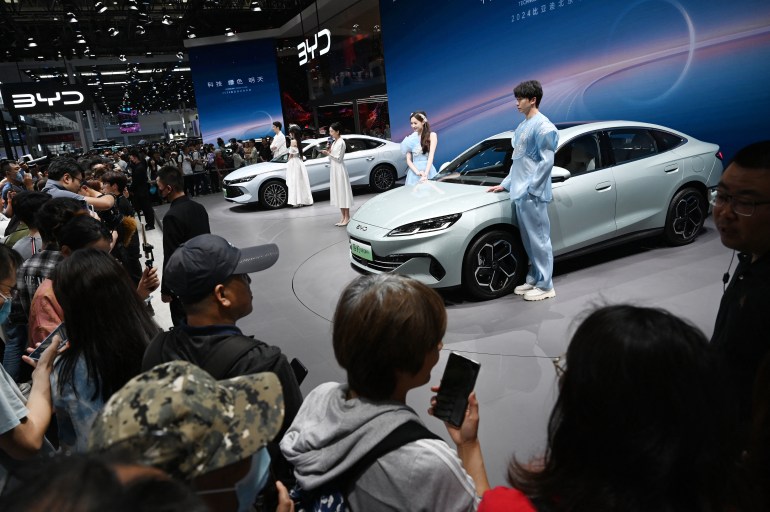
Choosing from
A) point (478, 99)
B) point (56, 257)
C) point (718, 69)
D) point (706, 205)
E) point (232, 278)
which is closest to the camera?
point (232, 278)

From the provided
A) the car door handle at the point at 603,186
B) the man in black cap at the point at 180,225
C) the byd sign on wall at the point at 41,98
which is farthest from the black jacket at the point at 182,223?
the byd sign on wall at the point at 41,98

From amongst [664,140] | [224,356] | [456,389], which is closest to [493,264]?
[664,140]

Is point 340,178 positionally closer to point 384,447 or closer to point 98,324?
point 98,324

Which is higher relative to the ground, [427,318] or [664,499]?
[427,318]

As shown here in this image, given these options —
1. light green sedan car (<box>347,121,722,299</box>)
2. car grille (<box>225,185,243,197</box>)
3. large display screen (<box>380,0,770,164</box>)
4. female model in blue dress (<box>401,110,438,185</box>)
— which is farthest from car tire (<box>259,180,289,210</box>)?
light green sedan car (<box>347,121,722,299</box>)

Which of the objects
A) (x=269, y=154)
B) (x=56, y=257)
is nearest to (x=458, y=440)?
(x=56, y=257)

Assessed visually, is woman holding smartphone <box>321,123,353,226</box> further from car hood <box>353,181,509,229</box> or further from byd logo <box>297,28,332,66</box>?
byd logo <box>297,28,332,66</box>

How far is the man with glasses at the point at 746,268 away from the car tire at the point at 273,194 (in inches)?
366

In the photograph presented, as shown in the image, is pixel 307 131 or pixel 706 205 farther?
pixel 307 131

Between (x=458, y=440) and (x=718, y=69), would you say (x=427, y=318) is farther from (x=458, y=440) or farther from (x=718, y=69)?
(x=718, y=69)

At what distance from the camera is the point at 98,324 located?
180 cm

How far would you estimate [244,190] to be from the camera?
33.8ft

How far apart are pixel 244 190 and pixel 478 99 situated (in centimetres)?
500

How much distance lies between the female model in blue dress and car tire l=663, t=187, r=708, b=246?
9.80ft
